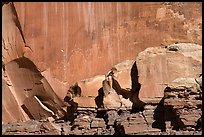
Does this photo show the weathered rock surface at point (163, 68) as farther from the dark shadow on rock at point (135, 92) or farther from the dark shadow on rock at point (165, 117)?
the dark shadow on rock at point (165, 117)

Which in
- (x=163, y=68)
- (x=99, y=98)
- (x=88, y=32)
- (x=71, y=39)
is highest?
(x=88, y=32)

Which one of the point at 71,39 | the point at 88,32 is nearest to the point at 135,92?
the point at 88,32

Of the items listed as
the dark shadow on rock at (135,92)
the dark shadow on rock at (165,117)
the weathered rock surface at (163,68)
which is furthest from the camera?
the dark shadow on rock at (135,92)

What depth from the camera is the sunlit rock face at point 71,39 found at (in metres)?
20.6

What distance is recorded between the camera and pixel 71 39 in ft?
70.8

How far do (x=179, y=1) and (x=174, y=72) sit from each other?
4132 millimetres

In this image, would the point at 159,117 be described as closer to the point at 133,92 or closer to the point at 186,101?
the point at 186,101

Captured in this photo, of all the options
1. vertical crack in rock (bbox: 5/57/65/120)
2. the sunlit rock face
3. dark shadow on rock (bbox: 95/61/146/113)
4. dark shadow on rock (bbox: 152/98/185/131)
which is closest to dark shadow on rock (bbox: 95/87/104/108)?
dark shadow on rock (bbox: 95/61/146/113)

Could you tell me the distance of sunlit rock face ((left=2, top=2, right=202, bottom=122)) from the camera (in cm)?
2061

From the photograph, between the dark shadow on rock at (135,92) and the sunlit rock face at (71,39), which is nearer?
the dark shadow on rock at (135,92)

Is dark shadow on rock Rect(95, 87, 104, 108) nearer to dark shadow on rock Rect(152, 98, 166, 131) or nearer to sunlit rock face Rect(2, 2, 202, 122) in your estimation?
sunlit rock face Rect(2, 2, 202, 122)

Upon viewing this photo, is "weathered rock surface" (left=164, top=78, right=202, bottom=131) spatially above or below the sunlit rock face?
below

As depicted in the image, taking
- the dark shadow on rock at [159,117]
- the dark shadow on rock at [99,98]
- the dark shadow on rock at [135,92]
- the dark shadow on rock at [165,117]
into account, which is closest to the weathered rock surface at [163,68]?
the dark shadow on rock at [135,92]

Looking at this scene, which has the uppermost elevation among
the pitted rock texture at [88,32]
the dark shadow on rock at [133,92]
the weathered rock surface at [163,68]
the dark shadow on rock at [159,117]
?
the pitted rock texture at [88,32]
